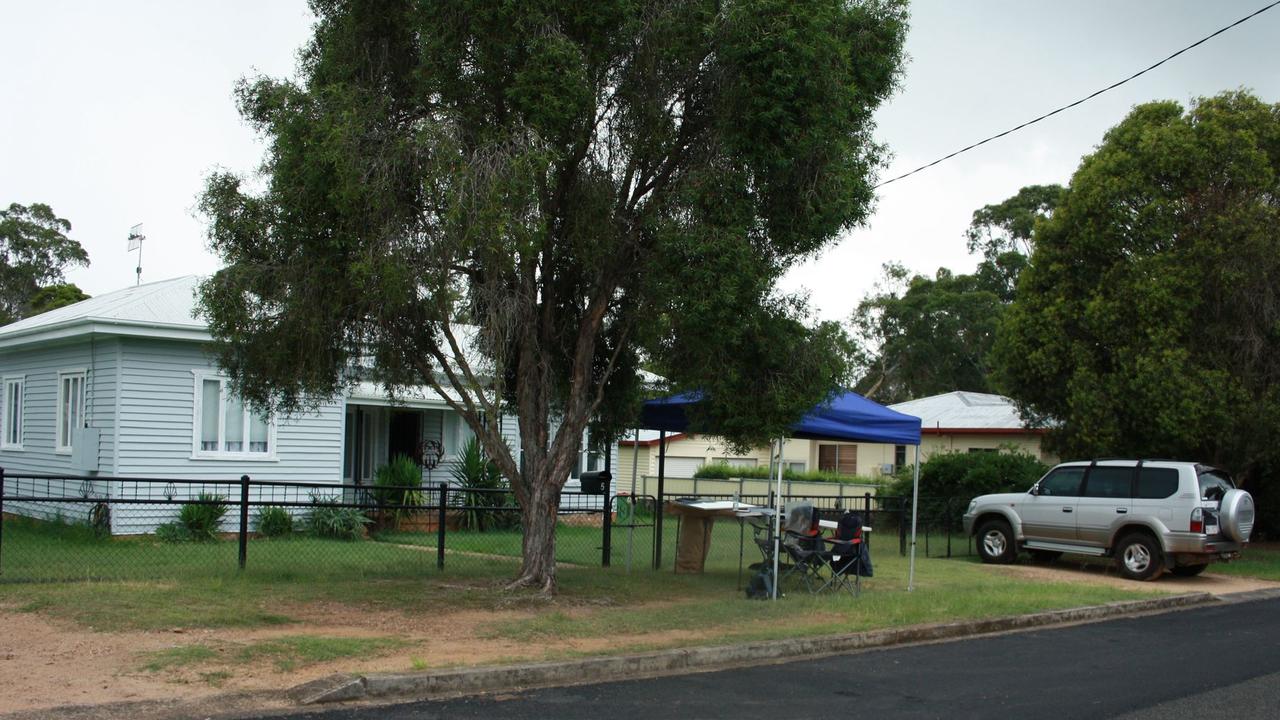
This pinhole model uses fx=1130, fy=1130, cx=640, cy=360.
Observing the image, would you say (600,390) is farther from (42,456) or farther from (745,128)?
(42,456)

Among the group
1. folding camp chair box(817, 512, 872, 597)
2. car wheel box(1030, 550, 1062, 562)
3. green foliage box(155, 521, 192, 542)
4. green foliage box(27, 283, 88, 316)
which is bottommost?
car wheel box(1030, 550, 1062, 562)

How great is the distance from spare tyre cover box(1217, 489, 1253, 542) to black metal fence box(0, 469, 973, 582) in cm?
462

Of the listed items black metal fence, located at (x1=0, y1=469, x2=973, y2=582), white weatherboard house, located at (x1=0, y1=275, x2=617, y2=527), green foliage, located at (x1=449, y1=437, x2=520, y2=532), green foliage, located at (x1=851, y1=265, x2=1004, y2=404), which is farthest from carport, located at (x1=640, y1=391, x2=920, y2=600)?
green foliage, located at (x1=851, y1=265, x2=1004, y2=404)

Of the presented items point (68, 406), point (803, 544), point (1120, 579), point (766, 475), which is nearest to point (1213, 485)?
point (1120, 579)

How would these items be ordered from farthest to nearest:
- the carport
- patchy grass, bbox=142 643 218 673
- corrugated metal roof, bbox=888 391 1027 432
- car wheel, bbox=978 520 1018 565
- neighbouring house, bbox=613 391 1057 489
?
corrugated metal roof, bbox=888 391 1027 432 < neighbouring house, bbox=613 391 1057 489 < car wheel, bbox=978 520 1018 565 < the carport < patchy grass, bbox=142 643 218 673

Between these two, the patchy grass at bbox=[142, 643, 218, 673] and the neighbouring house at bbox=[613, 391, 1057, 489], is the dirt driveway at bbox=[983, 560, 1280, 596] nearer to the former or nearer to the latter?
the neighbouring house at bbox=[613, 391, 1057, 489]

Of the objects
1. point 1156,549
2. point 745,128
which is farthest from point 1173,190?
point 745,128

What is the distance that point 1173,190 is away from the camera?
68.9 feet

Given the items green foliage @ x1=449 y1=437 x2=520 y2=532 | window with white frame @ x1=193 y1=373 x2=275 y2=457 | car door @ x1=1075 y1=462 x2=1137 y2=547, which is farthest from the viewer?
green foliage @ x1=449 y1=437 x2=520 y2=532

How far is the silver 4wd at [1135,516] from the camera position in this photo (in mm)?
16016

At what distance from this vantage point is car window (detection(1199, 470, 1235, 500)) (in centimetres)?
1616

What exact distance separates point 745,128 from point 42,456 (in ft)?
51.9

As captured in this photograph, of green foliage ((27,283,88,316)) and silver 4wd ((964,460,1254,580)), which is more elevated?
green foliage ((27,283,88,316))

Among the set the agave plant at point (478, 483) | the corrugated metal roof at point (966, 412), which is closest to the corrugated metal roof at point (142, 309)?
the agave plant at point (478, 483)
